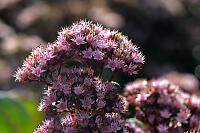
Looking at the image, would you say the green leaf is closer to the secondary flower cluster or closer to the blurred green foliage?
the blurred green foliage

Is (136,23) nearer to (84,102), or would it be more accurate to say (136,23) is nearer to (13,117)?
(13,117)

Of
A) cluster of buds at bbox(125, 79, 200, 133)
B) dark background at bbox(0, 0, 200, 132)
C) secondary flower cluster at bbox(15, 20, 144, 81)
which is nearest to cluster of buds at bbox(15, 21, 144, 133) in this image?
secondary flower cluster at bbox(15, 20, 144, 81)

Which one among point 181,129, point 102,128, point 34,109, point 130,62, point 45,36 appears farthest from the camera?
point 45,36

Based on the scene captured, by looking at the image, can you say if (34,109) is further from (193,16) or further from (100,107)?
(193,16)

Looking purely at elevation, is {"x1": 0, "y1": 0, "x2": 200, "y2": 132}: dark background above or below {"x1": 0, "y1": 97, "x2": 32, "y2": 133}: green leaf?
above

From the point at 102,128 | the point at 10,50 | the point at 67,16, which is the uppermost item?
the point at 67,16

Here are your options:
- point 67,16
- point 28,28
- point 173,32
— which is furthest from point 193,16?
A: point 28,28

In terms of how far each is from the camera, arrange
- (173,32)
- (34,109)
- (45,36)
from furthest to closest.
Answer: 1. (173,32)
2. (45,36)
3. (34,109)
